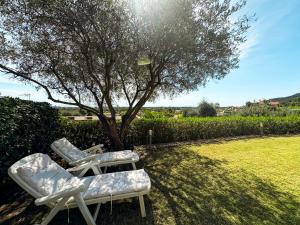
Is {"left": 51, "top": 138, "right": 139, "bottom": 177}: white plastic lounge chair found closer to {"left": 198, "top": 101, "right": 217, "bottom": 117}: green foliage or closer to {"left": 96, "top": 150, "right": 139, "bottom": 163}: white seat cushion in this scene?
{"left": 96, "top": 150, "right": 139, "bottom": 163}: white seat cushion

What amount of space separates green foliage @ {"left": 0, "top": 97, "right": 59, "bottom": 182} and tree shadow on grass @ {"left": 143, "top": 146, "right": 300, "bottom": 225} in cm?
323

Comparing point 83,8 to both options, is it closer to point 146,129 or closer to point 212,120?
point 146,129

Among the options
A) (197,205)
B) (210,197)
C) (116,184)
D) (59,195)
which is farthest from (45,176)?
(210,197)

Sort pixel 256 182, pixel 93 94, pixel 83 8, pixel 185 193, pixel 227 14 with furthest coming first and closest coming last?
pixel 93 94 → pixel 227 14 → pixel 83 8 → pixel 256 182 → pixel 185 193

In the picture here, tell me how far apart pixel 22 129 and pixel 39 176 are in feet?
7.55

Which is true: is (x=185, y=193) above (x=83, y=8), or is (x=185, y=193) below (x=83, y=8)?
below

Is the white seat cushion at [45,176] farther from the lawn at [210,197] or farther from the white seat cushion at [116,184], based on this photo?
the lawn at [210,197]

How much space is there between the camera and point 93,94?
8.97 m

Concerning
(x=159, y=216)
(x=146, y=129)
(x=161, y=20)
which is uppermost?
(x=161, y=20)

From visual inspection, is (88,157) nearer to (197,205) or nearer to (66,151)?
(66,151)

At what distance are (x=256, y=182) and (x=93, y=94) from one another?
659 centimetres

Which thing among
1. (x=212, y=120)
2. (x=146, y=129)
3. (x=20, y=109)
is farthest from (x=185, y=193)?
(x=212, y=120)

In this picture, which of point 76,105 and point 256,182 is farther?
point 76,105

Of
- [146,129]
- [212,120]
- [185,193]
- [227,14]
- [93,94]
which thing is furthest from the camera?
[212,120]
